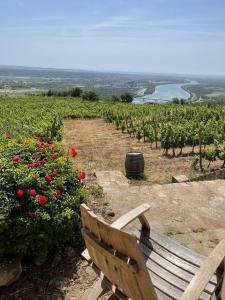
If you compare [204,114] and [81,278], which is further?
[204,114]

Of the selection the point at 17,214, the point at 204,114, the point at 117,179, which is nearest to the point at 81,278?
the point at 17,214

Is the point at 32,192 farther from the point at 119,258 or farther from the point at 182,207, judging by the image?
the point at 182,207

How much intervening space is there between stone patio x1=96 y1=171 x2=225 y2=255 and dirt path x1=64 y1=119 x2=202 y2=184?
9.98ft

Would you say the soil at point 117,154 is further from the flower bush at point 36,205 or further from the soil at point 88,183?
the flower bush at point 36,205

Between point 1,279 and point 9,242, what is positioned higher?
point 9,242

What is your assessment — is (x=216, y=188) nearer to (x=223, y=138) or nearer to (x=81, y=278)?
(x=81, y=278)

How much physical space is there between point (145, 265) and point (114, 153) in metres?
10.3

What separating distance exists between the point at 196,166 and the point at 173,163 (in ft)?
2.50

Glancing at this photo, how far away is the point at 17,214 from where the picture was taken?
122 inches

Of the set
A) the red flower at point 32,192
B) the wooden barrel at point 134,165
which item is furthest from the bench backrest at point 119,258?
the wooden barrel at point 134,165

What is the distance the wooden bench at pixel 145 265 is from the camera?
69.4 inches

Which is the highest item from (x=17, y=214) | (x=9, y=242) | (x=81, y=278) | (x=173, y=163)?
(x=17, y=214)

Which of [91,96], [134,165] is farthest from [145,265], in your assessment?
[91,96]

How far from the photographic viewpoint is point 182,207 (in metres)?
4.59
